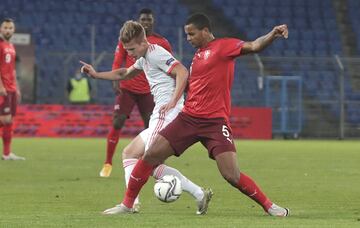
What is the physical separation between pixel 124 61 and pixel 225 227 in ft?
19.7

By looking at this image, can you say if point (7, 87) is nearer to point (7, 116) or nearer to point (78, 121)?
point (7, 116)

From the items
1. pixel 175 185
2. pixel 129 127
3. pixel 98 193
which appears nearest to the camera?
pixel 175 185

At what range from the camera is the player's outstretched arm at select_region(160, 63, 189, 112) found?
916cm

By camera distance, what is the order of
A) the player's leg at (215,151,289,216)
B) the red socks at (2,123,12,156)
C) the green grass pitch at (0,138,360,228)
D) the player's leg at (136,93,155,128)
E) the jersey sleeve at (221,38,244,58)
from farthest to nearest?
the red socks at (2,123,12,156) < the player's leg at (136,93,155,128) < the player's leg at (215,151,289,216) < the jersey sleeve at (221,38,244,58) < the green grass pitch at (0,138,360,228)

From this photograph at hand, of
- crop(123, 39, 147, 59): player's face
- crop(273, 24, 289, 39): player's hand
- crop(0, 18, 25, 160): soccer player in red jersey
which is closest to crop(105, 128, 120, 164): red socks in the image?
crop(0, 18, 25, 160): soccer player in red jersey

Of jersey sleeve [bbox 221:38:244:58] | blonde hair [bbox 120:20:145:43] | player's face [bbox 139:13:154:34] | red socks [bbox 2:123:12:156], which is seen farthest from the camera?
red socks [bbox 2:123:12:156]

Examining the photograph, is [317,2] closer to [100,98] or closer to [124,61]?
[100,98]

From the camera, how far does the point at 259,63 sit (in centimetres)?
3198

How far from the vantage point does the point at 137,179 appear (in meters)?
9.20

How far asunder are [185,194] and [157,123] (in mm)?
2152

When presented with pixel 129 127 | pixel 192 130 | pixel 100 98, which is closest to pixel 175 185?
pixel 192 130

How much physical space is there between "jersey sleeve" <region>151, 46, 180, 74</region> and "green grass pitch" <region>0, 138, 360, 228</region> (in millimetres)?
1398

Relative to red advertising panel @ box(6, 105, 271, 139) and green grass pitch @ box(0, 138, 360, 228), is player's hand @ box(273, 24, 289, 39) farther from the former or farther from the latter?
red advertising panel @ box(6, 105, 271, 139)

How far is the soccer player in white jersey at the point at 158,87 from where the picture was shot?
928 centimetres
